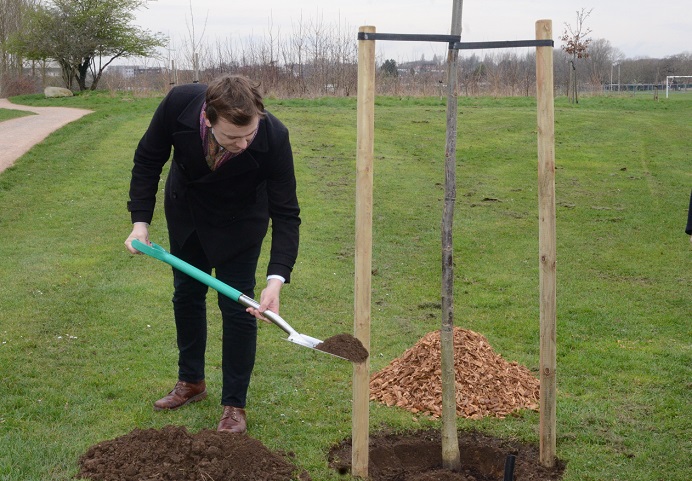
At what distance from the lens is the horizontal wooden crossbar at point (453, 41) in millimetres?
3660

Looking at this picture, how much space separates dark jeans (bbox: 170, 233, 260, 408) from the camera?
430 centimetres

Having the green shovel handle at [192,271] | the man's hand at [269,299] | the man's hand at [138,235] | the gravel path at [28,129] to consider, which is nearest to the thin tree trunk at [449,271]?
the man's hand at [269,299]

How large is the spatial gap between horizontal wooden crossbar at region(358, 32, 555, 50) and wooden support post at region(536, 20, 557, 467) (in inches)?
1.9

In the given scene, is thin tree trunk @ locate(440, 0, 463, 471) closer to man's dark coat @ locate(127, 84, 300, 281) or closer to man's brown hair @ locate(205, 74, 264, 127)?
man's dark coat @ locate(127, 84, 300, 281)

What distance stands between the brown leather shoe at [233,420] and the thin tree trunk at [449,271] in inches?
44.2

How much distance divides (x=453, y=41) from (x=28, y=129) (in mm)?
18052

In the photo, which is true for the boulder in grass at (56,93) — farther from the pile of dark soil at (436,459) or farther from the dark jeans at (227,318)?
the pile of dark soil at (436,459)

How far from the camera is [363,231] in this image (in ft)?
12.3

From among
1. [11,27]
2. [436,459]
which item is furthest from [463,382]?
[11,27]

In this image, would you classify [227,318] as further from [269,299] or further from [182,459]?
[182,459]

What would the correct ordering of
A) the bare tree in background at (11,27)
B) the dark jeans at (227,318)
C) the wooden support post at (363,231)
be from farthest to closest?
the bare tree in background at (11,27)
the dark jeans at (227,318)
the wooden support post at (363,231)

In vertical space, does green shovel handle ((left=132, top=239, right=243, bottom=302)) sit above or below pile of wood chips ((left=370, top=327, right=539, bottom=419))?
above

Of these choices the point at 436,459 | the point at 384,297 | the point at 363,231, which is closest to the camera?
the point at 363,231

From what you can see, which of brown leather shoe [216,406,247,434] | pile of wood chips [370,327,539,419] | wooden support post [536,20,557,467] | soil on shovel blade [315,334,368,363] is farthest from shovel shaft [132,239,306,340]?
pile of wood chips [370,327,539,419]
